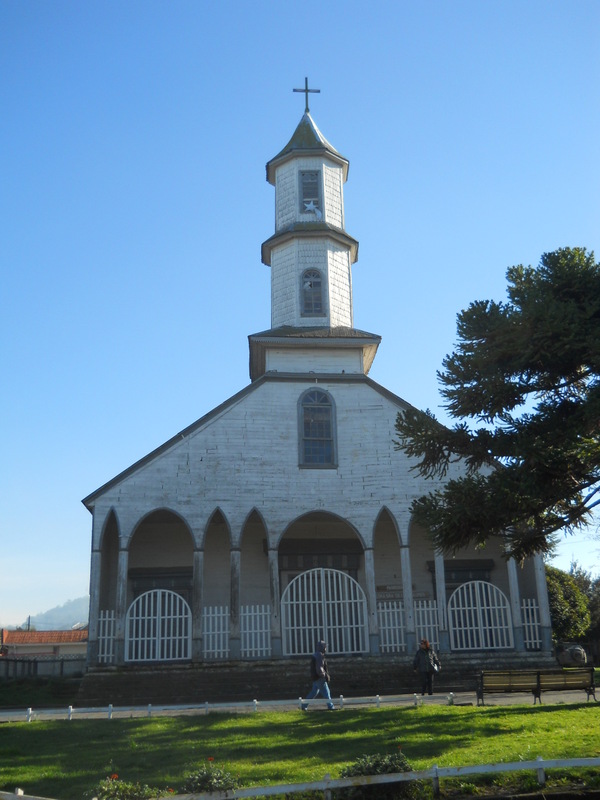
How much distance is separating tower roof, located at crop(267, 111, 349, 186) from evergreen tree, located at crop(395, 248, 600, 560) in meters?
16.4

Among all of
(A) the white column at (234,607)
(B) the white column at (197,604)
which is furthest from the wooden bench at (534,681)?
(B) the white column at (197,604)

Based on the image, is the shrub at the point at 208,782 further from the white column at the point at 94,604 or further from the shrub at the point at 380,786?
the white column at the point at 94,604

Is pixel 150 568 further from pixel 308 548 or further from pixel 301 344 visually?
pixel 301 344

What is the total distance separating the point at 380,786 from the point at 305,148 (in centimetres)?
2559

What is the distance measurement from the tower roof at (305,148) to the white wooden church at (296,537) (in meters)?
3.42

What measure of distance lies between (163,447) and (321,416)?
16.7 ft

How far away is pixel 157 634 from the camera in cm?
2330

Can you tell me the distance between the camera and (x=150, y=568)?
2683 cm

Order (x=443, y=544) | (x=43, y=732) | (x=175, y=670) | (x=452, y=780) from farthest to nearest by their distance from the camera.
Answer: (x=175, y=670)
(x=443, y=544)
(x=43, y=732)
(x=452, y=780)

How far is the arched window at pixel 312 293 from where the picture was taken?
28.8 m

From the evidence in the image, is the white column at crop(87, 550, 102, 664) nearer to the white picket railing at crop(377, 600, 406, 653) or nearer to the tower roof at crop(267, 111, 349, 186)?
the white picket railing at crop(377, 600, 406, 653)

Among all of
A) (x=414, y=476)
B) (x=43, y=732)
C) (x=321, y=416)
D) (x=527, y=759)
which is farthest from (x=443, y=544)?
(x=321, y=416)

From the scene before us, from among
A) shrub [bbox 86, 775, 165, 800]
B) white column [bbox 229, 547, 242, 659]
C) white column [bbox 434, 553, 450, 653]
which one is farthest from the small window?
shrub [bbox 86, 775, 165, 800]

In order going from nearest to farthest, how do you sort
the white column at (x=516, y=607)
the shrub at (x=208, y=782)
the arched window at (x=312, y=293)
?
the shrub at (x=208, y=782) < the white column at (x=516, y=607) < the arched window at (x=312, y=293)
